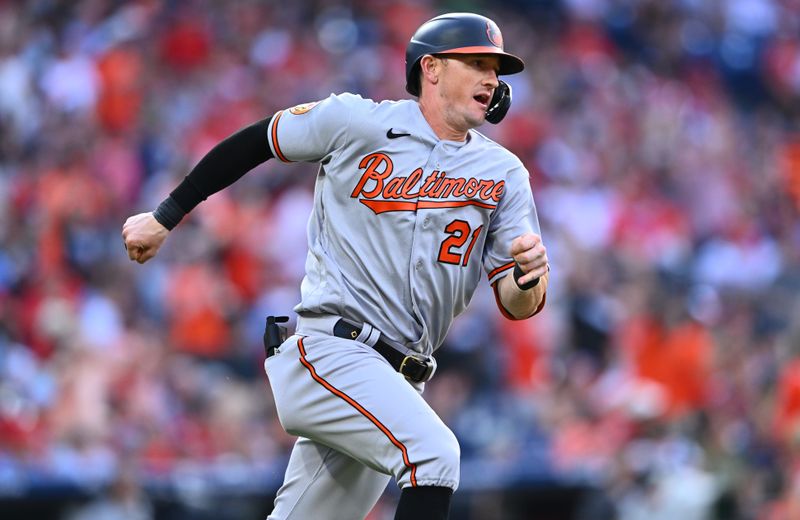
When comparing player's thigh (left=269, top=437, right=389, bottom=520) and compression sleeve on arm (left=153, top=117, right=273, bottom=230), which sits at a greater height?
compression sleeve on arm (left=153, top=117, right=273, bottom=230)

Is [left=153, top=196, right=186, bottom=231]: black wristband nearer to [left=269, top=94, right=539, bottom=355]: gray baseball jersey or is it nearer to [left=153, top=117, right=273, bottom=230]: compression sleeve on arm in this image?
[left=153, top=117, right=273, bottom=230]: compression sleeve on arm

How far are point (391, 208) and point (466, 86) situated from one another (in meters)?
0.45

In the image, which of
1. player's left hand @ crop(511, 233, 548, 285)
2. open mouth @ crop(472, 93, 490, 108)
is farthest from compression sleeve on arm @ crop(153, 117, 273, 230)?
player's left hand @ crop(511, 233, 548, 285)

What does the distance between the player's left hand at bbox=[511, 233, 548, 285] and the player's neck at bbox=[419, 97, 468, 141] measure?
50cm

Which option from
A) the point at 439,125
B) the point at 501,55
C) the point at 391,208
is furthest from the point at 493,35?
the point at 391,208

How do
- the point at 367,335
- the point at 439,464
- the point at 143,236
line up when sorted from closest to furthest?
1. the point at 439,464
2. the point at 367,335
3. the point at 143,236

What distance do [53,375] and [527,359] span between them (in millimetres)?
3371

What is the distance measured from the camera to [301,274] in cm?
975

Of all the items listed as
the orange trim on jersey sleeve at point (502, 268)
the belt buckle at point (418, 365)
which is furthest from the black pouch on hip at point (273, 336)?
the orange trim on jersey sleeve at point (502, 268)

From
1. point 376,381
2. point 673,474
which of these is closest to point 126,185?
point 673,474

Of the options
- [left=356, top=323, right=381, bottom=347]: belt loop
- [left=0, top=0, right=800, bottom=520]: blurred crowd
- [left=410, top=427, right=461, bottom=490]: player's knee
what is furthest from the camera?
[left=0, top=0, right=800, bottom=520]: blurred crowd

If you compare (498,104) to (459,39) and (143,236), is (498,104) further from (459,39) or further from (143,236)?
(143,236)

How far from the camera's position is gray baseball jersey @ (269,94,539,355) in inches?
168

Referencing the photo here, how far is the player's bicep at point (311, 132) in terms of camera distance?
428 centimetres
